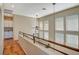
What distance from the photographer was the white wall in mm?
1968

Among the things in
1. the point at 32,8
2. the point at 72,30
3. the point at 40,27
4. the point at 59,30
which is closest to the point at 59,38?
the point at 59,30

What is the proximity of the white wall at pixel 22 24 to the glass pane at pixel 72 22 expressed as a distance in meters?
0.72

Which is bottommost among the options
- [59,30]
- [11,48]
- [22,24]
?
[11,48]

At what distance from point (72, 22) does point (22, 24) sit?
971 mm

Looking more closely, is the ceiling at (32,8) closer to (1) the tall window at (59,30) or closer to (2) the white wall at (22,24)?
(2) the white wall at (22,24)

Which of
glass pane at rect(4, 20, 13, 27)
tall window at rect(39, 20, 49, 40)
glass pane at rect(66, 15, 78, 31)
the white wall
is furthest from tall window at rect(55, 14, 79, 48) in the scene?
glass pane at rect(4, 20, 13, 27)

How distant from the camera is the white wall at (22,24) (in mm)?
1968

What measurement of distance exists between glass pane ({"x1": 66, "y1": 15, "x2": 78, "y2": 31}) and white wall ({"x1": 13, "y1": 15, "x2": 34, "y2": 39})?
2.37 feet

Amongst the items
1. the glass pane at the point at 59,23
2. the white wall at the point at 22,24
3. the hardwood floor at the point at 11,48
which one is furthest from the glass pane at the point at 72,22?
the hardwood floor at the point at 11,48

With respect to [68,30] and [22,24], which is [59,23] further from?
[22,24]

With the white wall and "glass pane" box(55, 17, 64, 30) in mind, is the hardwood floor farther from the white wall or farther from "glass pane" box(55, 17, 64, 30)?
"glass pane" box(55, 17, 64, 30)

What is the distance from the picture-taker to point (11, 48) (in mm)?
1962

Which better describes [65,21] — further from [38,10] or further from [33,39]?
[33,39]
